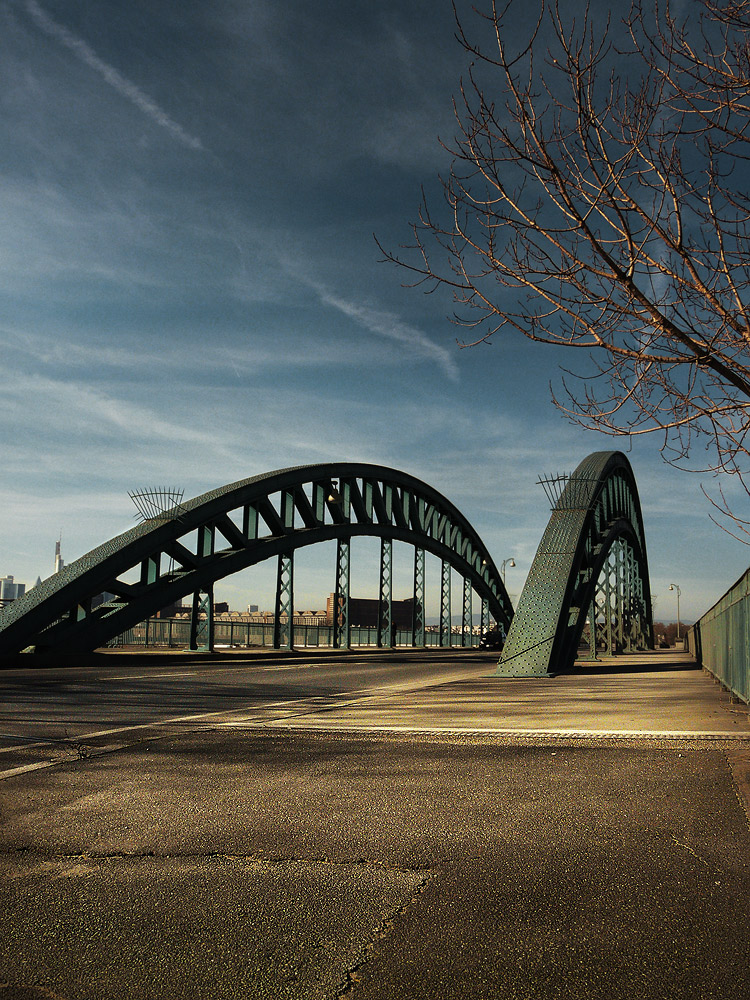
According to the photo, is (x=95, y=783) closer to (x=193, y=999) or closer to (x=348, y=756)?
(x=348, y=756)

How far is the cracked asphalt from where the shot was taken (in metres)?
2.71

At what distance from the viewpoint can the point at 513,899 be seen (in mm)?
3326

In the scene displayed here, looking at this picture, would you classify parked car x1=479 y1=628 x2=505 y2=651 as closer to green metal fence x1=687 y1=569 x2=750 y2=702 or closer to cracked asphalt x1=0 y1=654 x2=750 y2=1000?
green metal fence x1=687 y1=569 x2=750 y2=702

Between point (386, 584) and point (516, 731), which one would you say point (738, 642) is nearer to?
point (516, 731)

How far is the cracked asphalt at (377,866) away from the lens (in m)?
2.71

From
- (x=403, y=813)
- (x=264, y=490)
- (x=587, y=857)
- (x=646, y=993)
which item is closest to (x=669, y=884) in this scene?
(x=587, y=857)

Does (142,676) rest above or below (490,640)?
above

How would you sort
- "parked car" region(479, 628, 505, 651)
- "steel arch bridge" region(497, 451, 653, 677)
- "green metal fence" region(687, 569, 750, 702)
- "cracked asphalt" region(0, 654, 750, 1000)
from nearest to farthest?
"cracked asphalt" region(0, 654, 750, 1000) → "green metal fence" region(687, 569, 750, 702) → "steel arch bridge" region(497, 451, 653, 677) → "parked car" region(479, 628, 505, 651)

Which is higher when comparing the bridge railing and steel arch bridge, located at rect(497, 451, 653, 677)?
steel arch bridge, located at rect(497, 451, 653, 677)

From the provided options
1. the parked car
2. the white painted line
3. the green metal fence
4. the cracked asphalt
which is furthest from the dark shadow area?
the parked car

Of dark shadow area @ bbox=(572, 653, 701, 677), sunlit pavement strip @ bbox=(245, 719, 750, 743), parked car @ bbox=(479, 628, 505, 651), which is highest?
sunlit pavement strip @ bbox=(245, 719, 750, 743)

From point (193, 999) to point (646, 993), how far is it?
4.95ft

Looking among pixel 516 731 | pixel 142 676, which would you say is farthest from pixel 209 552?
pixel 516 731

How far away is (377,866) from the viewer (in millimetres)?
3791
